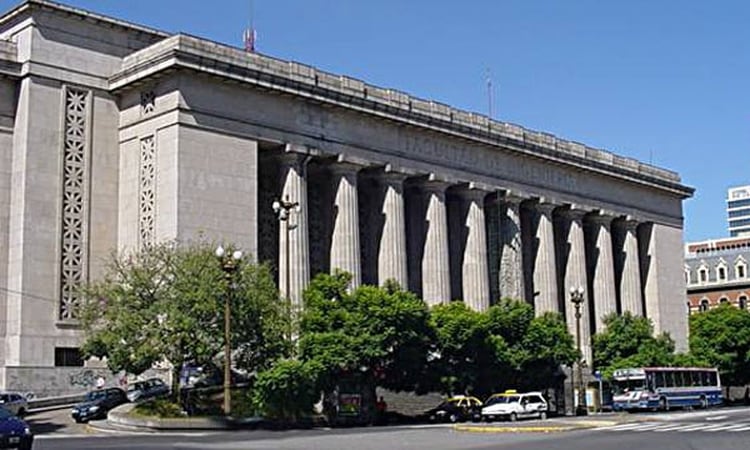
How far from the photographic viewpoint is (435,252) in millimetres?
78000

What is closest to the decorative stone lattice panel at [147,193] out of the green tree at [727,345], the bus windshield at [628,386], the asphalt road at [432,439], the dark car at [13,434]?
the asphalt road at [432,439]

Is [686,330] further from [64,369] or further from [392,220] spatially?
[64,369]

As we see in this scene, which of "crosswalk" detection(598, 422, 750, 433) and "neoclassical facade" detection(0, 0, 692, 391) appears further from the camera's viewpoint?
"neoclassical facade" detection(0, 0, 692, 391)

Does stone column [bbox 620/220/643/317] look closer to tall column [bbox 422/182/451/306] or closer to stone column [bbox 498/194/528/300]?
stone column [bbox 498/194/528/300]

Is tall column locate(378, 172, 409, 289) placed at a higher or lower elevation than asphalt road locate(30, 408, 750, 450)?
higher

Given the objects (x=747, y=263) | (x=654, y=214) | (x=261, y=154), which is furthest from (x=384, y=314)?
(x=747, y=263)

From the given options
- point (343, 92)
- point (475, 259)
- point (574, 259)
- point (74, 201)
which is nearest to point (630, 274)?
point (574, 259)

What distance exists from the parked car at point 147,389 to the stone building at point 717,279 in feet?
274

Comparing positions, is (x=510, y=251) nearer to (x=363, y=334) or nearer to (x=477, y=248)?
(x=477, y=248)

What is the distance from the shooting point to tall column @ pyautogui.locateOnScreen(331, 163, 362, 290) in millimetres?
71250

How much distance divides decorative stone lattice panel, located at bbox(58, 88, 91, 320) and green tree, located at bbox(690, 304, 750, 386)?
5310 cm

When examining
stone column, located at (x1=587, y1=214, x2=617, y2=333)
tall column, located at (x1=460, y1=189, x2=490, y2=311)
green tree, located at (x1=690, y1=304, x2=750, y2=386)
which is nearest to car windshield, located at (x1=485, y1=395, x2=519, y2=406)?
tall column, located at (x1=460, y1=189, x2=490, y2=311)

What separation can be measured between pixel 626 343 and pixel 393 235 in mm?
24174

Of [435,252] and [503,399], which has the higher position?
[435,252]
